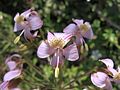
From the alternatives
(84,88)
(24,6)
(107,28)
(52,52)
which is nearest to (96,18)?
(107,28)

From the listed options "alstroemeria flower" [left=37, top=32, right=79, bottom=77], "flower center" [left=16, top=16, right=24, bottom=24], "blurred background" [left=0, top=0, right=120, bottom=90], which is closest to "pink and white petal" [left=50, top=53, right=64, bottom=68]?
"alstroemeria flower" [left=37, top=32, right=79, bottom=77]

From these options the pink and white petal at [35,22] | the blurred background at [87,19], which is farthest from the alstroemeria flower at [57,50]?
the blurred background at [87,19]

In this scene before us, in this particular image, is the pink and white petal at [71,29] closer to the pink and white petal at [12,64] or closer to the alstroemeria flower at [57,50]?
the alstroemeria flower at [57,50]

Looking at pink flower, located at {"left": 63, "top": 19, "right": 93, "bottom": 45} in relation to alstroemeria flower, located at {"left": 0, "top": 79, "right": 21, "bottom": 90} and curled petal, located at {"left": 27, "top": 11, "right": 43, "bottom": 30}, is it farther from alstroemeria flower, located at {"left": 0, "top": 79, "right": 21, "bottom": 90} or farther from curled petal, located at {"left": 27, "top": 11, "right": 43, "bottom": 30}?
alstroemeria flower, located at {"left": 0, "top": 79, "right": 21, "bottom": 90}

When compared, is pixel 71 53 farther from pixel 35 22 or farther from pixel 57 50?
pixel 35 22

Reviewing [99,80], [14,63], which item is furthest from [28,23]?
[99,80]

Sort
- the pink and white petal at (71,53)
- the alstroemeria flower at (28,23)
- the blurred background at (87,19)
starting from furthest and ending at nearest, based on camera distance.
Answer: the blurred background at (87,19)
the alstroemeria flower at (28,23)
the pink and white petal at (71,53)
